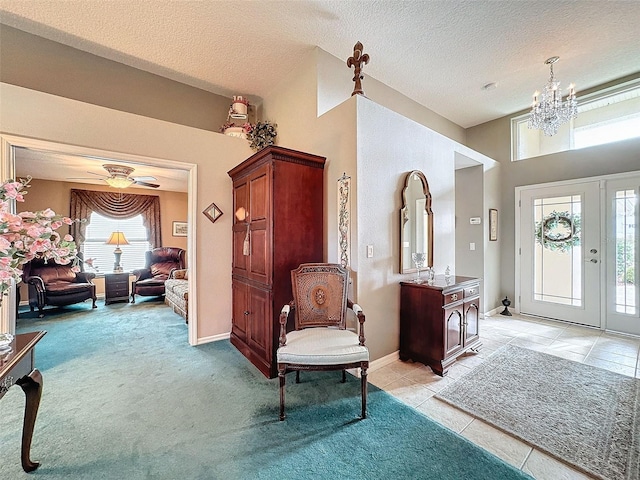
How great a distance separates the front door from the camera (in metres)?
3.87

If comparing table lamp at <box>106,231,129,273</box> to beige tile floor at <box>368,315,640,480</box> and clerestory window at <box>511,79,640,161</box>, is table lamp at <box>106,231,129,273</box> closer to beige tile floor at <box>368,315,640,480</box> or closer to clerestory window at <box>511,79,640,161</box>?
beige tile floor at <box>368,315,640,480</box>

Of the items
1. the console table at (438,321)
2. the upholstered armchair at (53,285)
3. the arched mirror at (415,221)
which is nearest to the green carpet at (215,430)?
the console table at (438,321)

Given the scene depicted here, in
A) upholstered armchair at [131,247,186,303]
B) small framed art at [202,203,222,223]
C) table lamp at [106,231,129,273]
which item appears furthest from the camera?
table lamp at [106,231,129,273]

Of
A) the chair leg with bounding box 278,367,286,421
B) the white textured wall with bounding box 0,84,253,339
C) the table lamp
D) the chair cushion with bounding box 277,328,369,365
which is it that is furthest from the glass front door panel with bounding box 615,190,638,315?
the table lamp

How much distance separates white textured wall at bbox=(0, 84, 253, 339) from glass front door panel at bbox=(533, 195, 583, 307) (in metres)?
4.79

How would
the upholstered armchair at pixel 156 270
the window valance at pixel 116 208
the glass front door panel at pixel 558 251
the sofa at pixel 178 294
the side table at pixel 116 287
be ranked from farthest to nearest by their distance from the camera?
the window valance at pixel 116 208, the upholstered armchair at pixel 156 270, the side table at pixel 116 287, the sofa at pixel 178 294, the glass front door panel at pixel 558 251

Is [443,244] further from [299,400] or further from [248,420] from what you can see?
[248,420]

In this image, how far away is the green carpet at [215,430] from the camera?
5.04 ft

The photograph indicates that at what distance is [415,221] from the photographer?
312cm

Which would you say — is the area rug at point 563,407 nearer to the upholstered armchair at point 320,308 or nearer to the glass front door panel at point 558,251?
the upholstered armchair at point 320,308

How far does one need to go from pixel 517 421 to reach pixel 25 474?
3.07m

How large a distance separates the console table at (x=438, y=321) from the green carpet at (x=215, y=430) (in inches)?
27.8

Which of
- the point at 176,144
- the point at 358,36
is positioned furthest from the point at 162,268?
the point at 358,36

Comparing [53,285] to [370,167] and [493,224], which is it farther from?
[493,224]
